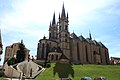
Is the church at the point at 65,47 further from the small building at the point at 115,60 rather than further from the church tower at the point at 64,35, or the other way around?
the small building at the point at 115,60

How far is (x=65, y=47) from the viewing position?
78250 mm

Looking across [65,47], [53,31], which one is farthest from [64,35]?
[53,31]

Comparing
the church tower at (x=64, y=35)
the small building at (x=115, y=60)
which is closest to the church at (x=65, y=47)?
the church tower at (x=64, y=35)

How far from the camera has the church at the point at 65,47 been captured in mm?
77500

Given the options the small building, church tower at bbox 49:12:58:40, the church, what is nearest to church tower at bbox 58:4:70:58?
the church

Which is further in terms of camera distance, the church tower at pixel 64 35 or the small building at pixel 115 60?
the small building at pixel 115 60

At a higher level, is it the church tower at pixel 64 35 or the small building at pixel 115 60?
the church tower at pixel 64 35

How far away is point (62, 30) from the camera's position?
82.0 m

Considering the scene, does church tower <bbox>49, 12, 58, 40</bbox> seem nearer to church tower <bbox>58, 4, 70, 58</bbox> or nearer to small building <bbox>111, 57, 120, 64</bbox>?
church tower <bbox>58, 4, 70, 58</bbox>

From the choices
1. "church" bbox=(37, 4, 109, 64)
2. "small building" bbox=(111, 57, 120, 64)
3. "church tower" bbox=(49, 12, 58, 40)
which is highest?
"church tower" bbox=(49, 12, 58, 40)

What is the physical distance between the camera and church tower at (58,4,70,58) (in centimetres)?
7812

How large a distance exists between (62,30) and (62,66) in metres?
65.0

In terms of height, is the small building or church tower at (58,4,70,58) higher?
church tower at (58,4,70,58)

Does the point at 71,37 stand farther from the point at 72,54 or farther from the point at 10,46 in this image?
the point at 10,46
